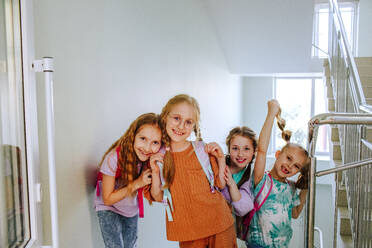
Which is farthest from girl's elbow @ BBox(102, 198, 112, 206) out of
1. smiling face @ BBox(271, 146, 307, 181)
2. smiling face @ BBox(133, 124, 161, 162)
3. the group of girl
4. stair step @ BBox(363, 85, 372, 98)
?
stair step @ BBox(363, 85, 372, 98)

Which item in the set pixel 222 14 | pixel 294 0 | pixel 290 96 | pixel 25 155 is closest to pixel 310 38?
pixel 294 0

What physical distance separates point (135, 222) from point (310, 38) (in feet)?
10.9

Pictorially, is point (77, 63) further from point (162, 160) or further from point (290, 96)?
point (290, 96)

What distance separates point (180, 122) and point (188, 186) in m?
0.27

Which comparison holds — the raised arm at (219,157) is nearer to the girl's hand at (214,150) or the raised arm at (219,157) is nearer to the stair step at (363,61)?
the girl's hand at (214,150)

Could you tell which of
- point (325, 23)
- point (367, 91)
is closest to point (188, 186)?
point (367, 91)

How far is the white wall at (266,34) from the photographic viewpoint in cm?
410

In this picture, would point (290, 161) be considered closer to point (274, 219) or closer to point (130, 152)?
point (274, 219)

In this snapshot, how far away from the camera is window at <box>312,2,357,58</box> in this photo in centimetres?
617

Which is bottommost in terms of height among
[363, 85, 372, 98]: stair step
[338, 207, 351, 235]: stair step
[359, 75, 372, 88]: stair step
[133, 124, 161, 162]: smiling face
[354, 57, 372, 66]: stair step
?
[338, 207, 351, 235]: stair step

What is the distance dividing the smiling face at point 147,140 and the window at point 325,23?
505 centimetres

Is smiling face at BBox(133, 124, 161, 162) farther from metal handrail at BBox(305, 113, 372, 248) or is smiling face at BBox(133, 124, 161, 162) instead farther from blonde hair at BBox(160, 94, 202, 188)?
metal handrail at BBox(305, 113, 372, 248)

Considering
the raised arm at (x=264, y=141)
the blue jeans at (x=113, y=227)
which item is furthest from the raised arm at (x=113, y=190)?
the raised arm at (x=264, y=141)

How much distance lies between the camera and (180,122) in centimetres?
163
